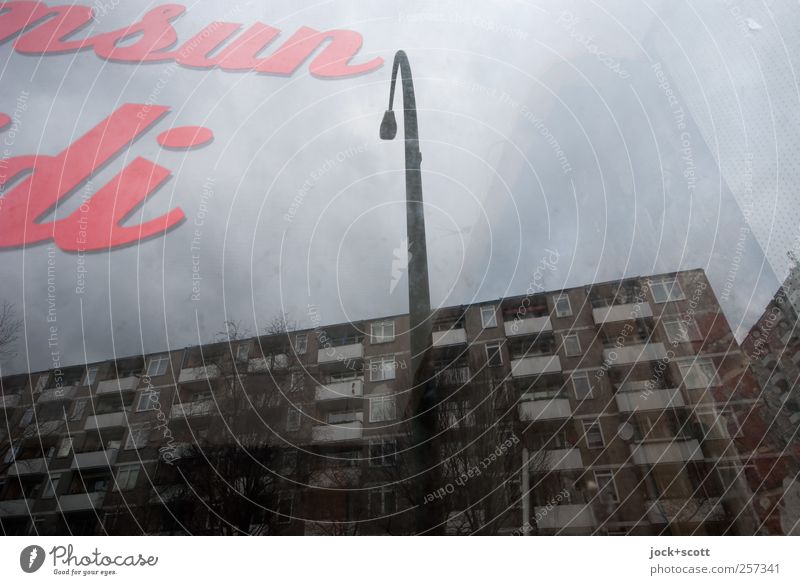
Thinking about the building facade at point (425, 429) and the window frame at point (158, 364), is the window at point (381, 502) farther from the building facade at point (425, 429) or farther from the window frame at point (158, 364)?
the window frame at point (158, 364)

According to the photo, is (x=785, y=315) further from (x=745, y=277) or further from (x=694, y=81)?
(x=694, y=81)

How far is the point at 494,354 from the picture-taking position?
1.02m

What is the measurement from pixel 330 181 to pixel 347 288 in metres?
0.32

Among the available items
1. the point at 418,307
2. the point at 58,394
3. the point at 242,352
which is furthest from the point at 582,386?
the point at 58,394

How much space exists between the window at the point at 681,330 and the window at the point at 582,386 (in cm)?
22

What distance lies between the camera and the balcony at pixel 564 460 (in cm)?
91

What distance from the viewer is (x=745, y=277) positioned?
104 centimetres

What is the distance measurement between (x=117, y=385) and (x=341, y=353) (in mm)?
519

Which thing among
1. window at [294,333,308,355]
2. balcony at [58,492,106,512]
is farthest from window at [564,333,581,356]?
balcony at [58,492,106,512]

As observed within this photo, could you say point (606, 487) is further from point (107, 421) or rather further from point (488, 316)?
point (107, 421)

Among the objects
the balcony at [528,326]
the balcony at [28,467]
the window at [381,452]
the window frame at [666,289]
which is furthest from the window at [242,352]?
the window frame at [666,289]

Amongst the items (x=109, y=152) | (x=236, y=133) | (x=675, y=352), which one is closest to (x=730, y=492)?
(x=675, y=352)
